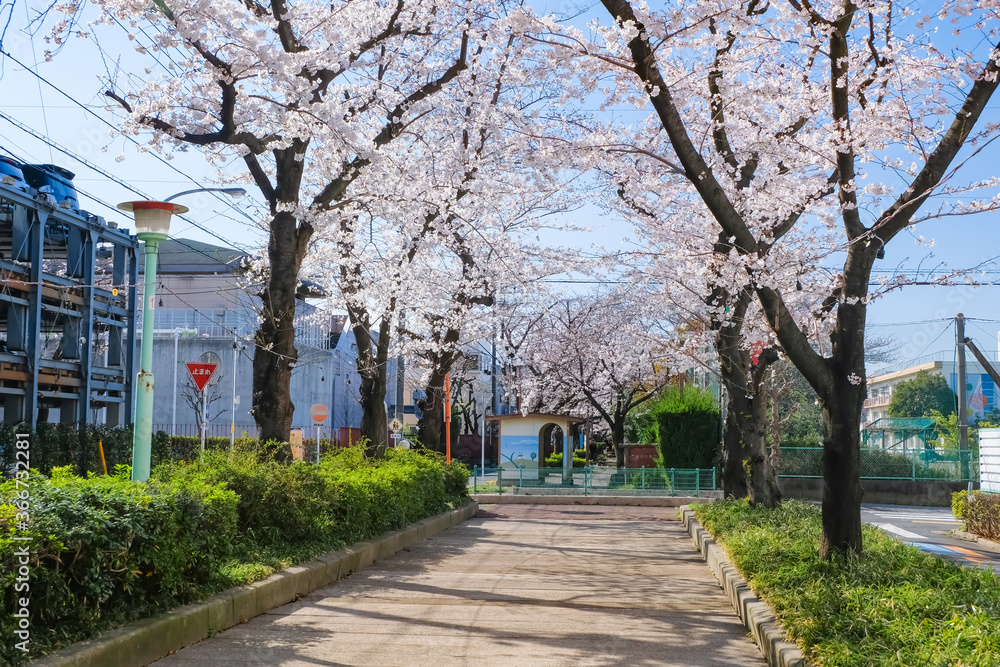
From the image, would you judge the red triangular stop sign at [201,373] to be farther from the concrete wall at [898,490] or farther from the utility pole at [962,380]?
the utility pole at [962,380]

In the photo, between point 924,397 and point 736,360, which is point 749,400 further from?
point 924,397

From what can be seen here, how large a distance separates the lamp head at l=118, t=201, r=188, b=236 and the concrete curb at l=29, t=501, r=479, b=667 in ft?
11.1

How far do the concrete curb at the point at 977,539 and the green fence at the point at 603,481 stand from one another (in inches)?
269

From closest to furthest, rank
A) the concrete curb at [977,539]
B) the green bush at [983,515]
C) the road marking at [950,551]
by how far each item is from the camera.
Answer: the road marking at [950,551]
the concrete curb at [977,539]
the green bush at [983,515]

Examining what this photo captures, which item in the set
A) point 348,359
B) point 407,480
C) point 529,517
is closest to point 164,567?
Result: point 407,480

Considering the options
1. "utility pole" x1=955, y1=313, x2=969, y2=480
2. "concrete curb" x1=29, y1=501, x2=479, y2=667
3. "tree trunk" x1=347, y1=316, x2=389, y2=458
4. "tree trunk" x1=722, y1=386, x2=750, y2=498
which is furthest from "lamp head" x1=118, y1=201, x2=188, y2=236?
"utility pole" x1=955, y1=313, x2=969, y2=480

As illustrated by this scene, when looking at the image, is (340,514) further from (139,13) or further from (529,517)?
(529,517)

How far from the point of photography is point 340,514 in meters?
11.1

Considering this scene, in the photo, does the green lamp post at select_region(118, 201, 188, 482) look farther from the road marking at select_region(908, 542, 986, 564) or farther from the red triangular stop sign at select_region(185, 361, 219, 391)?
the road marking at select_region(908, 542, 986, 564)

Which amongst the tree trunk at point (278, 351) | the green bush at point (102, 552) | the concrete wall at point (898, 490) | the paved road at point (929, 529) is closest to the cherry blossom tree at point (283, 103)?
the tree trunk at point (278, 351)

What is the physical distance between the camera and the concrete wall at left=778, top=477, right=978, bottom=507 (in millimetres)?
28344

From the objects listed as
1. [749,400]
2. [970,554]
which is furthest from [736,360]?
[970,554]

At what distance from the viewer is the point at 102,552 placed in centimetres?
543

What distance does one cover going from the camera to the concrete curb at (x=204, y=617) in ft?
16.8
